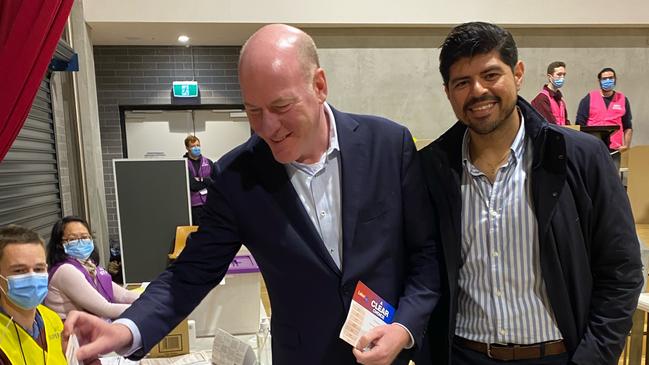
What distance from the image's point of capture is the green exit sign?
6.86 metres

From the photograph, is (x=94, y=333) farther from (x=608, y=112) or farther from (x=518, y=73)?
(x=608, y=112)

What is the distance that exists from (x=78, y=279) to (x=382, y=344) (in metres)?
1.97

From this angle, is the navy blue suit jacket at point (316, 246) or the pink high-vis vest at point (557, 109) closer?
the navy blue suit jacket at point (316, 246)

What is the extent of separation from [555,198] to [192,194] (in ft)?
16.2

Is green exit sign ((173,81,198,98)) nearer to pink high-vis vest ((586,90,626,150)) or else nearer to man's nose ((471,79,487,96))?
pink high-vis vest ((586,90,626,150))

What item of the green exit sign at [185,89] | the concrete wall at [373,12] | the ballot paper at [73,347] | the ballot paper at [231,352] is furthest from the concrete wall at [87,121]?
the ballot paper at [73,347]

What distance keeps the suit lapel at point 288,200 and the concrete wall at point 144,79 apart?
619cm

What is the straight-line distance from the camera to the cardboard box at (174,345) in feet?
6.63

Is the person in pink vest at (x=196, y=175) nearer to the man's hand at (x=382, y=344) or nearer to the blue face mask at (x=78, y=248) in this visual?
the blue face mask at (x=78, y=248)

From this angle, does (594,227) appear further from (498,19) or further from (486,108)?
(498,19)

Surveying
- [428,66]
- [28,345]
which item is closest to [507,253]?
[28,345]

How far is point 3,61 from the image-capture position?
225 cm

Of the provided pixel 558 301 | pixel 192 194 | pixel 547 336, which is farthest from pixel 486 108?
pixel 192 194

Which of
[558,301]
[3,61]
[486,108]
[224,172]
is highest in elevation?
[3,61]
